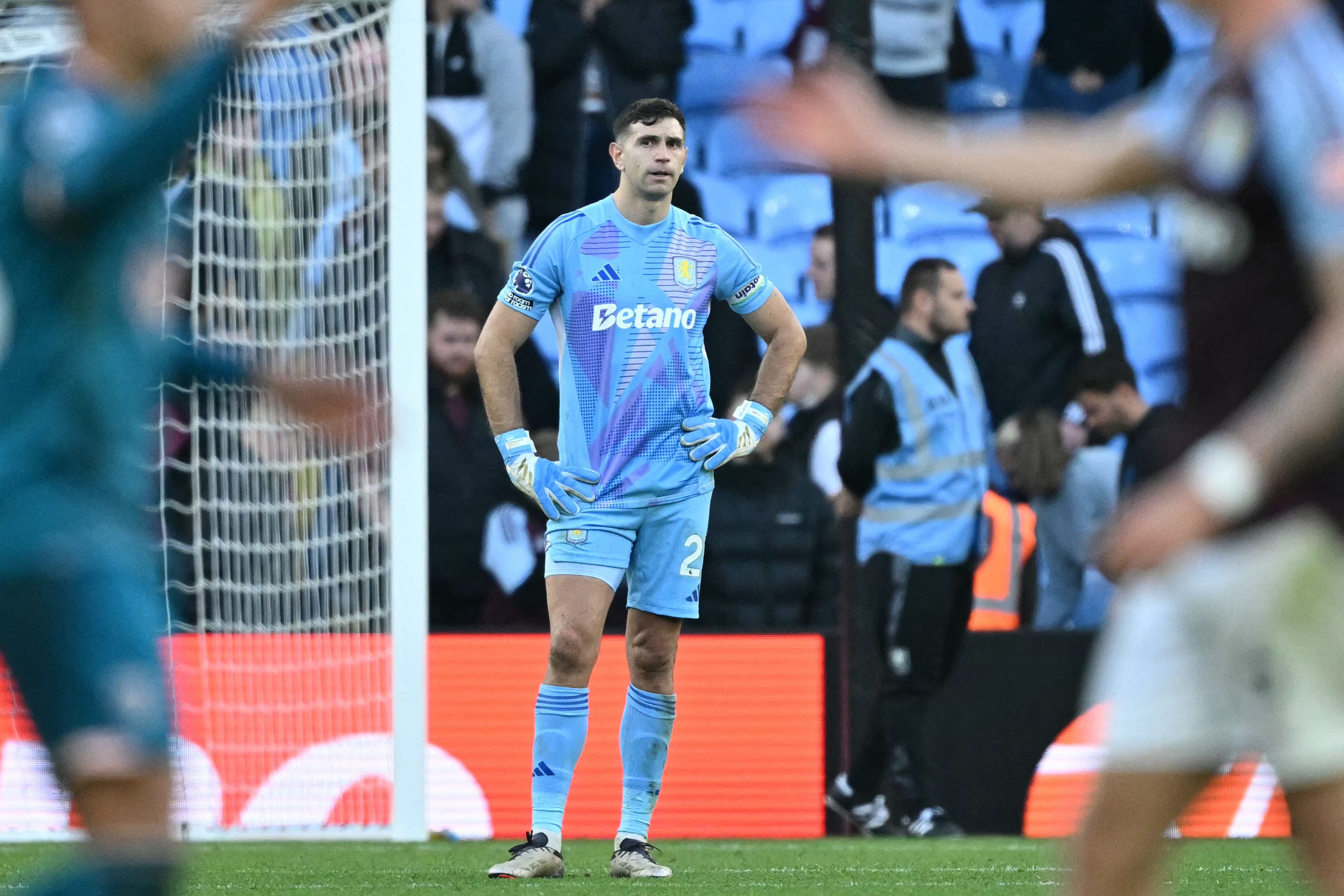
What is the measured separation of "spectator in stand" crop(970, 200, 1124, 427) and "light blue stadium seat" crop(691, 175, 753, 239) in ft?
3.84

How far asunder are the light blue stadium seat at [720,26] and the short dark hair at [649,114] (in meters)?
3.11

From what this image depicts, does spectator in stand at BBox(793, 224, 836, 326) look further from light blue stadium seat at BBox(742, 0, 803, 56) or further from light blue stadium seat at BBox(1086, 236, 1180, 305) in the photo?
light blue stadium seat at BBox(1086, 236, 1180, 305)

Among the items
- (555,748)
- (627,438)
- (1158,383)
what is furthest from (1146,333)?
(555,748)

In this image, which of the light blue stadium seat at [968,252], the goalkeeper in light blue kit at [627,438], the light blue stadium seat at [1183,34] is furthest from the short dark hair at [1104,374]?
the goalkeeper in light blue kit at [627,438]

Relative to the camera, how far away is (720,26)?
10109 millimetres

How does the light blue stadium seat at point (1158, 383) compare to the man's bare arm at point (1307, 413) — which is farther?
the light blue stadium seat at point (1158, 383)

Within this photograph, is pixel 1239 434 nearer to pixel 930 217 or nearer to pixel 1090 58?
pixel 930 217

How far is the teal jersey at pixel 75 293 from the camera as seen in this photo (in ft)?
9.05

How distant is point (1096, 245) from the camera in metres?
9.99

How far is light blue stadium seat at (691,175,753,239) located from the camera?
9930 millimetres

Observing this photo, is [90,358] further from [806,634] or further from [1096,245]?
[1096,245]

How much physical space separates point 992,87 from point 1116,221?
929mm

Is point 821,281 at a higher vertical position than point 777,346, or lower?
higher

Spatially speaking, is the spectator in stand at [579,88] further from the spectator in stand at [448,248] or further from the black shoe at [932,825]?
the black shoe at [932,825]
